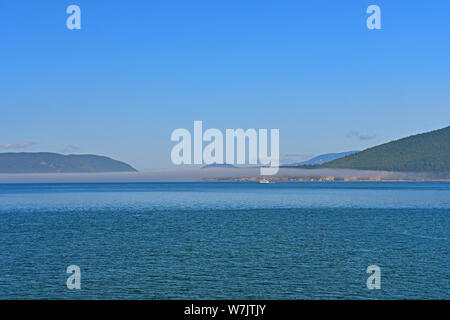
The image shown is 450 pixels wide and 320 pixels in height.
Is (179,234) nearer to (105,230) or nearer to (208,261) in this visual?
(105,230)

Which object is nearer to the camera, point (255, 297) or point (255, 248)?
point (255, 297)

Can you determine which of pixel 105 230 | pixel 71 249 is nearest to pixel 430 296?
pixel 71 249

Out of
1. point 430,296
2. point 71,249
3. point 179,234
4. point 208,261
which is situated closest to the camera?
point 430,296

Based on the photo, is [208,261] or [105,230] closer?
[208,261]

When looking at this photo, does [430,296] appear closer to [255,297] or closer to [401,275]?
[401,275]

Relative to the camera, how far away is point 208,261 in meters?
40.6

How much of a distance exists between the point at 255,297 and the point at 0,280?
1652 centimetres
